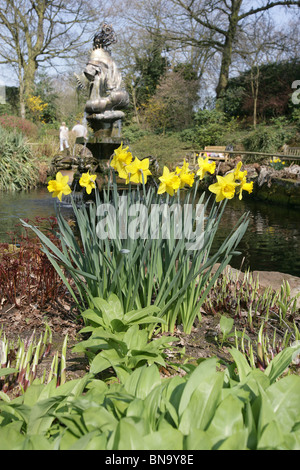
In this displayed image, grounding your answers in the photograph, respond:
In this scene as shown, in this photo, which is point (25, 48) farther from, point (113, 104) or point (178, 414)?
point (178, 414)

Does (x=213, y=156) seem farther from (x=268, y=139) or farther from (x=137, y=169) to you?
(x=137, y=169)

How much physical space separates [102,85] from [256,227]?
4.85 metres

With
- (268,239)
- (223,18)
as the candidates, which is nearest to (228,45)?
(223,18)

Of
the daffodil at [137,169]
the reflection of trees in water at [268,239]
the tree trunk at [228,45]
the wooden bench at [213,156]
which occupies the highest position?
the tree trunk at [228,45]

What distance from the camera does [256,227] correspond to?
729 centimetres

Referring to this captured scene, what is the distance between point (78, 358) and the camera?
6.42 ft

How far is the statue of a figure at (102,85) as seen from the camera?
8500 millimetres

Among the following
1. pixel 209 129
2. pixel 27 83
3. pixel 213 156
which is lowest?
pixel 213 156

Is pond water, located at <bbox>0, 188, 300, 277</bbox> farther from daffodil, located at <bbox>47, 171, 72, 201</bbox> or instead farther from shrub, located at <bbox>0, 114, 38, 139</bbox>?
shrub, located at <bbox>0, 114, 38, 139</bbox>

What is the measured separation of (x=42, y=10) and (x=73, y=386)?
25.3 m

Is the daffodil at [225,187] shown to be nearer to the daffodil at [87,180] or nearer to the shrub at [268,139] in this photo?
the daffodil at [87,180]

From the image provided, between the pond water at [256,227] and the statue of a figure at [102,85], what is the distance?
2.38m

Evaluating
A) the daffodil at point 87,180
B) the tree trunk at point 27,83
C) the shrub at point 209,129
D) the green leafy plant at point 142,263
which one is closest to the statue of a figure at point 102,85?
the daffodil at point 87,180

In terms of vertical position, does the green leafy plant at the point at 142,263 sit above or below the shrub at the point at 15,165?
below
